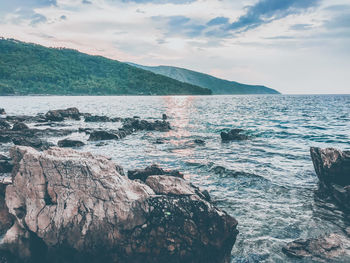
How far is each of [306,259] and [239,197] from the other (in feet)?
12.7

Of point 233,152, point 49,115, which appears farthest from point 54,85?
point 233,152

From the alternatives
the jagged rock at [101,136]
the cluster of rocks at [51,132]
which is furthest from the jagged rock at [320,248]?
the jagged rock at [101,136]

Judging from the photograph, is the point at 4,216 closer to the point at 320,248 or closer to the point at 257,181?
the point at 320,248

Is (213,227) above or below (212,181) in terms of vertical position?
above

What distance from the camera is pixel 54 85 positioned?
186750mm

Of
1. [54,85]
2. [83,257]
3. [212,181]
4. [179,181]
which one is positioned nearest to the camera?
[83,257]

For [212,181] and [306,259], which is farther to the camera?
[212,181]

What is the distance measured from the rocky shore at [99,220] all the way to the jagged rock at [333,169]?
635 centimetres

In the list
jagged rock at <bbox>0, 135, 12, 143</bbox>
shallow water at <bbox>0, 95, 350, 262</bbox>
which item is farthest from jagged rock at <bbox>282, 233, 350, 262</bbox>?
jagged rock at <bbox>0, 135, 12, 143</bbox>

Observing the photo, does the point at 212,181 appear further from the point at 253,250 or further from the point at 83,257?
the point at 83,257

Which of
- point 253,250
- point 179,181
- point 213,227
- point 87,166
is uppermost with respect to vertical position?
point 87,166

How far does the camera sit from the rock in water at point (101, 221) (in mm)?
5383

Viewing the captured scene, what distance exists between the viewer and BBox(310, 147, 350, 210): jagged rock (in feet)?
31.9

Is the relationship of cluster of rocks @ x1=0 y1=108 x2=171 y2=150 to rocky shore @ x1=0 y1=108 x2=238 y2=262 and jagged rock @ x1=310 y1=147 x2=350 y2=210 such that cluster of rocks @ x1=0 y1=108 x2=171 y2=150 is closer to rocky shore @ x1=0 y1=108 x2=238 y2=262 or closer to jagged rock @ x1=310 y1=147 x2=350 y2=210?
rocky shore @ x1=0 y1=108 x2=238 y2=262
